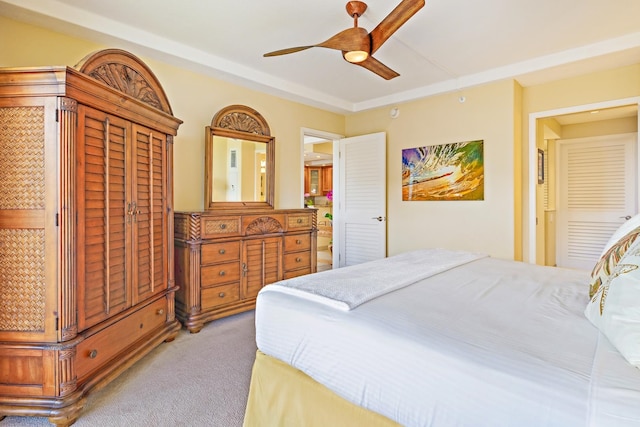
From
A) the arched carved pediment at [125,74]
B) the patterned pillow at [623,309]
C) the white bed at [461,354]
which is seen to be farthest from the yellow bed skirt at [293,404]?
the arched carved pediment at [125,74]

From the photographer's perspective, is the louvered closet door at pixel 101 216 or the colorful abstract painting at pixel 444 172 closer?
the louvered closet door at pixel 101 216


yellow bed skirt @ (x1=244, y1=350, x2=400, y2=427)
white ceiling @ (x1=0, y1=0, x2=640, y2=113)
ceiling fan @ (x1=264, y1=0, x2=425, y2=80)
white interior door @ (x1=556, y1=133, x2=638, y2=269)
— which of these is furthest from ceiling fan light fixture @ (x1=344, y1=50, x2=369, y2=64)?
white interior door @ (x1=556, y1=133, x2=638, y2=269)

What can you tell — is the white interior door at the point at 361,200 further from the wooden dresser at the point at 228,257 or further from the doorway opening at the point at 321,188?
the doorway opening at the point at 321,188

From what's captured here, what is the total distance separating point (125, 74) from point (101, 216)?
1.05 m

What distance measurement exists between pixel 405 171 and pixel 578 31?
221cm

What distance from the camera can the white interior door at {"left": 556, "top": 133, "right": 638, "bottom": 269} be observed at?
15.8 ft

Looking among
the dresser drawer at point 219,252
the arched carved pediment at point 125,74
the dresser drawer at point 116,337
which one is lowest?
the dresser drawer at point 116,337

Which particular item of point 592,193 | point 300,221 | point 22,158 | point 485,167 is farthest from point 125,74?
point 592,193

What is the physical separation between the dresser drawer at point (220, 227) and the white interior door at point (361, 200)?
2176 mm

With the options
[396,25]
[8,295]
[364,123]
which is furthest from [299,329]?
[364,123]

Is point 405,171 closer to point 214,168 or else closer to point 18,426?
point 214,168

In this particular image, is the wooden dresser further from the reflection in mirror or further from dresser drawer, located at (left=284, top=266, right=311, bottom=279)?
the reflection in mirror

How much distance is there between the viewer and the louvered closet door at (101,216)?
184cm

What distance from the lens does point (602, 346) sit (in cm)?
96
